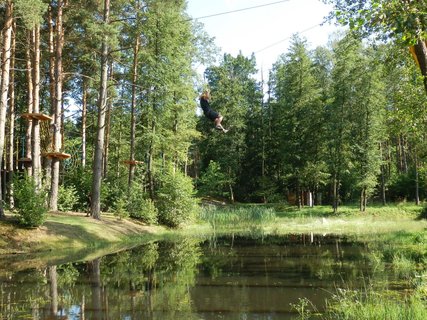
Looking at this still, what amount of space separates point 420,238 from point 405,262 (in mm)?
5760

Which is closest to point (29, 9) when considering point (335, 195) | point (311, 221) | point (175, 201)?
point (175, 201)

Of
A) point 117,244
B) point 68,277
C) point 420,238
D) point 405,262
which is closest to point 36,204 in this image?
point 117,244

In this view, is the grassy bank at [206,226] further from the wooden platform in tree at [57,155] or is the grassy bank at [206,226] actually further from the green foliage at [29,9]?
the green foliage at [29,9]

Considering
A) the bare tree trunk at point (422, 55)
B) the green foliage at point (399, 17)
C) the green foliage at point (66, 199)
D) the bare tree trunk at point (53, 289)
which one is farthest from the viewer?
the green foliage at point (66, 199)

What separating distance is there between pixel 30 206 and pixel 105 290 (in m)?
7.52

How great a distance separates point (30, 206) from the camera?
15.3m

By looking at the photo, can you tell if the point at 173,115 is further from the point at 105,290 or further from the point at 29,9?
the point at 105,290

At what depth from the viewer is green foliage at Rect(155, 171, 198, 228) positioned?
81.9ft

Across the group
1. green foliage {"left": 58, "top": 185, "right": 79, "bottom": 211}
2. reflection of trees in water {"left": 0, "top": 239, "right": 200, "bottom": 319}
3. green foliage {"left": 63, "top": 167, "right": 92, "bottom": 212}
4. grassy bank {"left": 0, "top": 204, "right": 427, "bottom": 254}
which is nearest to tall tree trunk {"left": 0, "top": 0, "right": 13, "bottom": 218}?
grassy bank {"left": 0, "top": 204, "right": 427, "bottom": 254}

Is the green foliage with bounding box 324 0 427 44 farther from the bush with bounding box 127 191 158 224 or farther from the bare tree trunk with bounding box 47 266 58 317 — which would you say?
the bush with bounding box 127 191 158 224

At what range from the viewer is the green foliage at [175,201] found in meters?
25.0

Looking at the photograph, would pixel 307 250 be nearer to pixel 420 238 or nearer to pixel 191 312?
pixel 420 238

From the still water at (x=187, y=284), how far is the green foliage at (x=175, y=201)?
30.3ft

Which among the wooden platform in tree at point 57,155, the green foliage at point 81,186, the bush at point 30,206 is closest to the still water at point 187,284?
the bush at point 30,206
